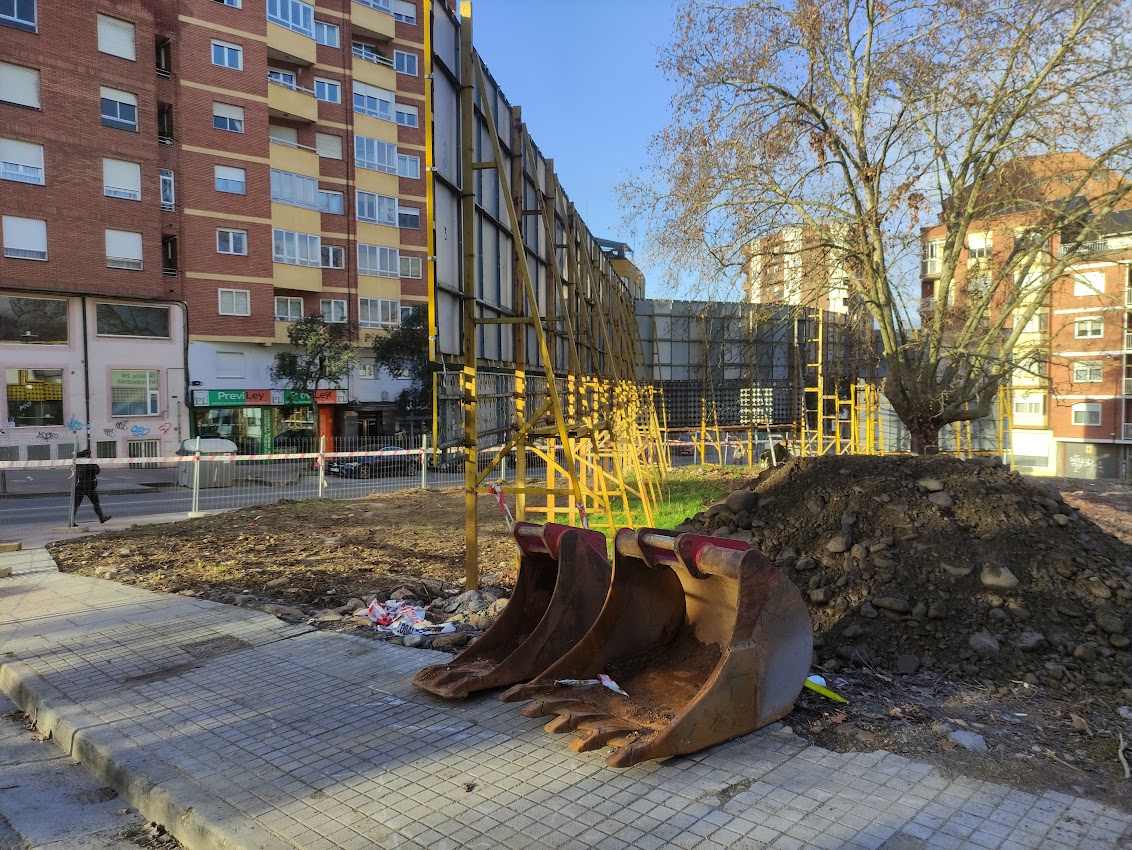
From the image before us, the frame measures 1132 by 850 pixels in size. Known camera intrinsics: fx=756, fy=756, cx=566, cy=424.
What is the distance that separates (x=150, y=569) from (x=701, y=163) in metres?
9.44

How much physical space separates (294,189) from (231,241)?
Answer: 4414mm

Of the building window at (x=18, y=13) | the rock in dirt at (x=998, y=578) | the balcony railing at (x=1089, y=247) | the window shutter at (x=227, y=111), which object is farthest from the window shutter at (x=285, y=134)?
the rock in dirt at (x=998, y=578)

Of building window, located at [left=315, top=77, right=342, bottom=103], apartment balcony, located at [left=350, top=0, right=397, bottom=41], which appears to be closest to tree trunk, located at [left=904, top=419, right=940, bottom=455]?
building window, located at [left=315, top=77, right=342, bottom=103]

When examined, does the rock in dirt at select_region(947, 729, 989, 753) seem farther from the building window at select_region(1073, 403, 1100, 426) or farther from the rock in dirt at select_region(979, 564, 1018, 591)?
the building window at select_region(1073, 403, 1100, 426)

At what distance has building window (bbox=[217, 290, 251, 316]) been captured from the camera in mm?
32250

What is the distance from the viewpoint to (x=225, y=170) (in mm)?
32188

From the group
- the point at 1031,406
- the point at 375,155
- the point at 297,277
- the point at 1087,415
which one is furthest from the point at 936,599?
the point at 1031,406

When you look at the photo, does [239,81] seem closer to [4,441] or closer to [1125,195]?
[4,441]

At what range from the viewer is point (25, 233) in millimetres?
27000

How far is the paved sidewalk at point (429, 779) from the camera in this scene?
2904 mm

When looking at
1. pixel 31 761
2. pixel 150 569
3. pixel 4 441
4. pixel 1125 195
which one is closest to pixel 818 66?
pixel 1125 195

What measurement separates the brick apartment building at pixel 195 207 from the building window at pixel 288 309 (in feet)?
0.35

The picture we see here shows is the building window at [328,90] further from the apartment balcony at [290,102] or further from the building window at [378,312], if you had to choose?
the building window at [378,312]

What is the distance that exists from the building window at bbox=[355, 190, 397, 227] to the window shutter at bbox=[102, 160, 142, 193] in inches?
403
